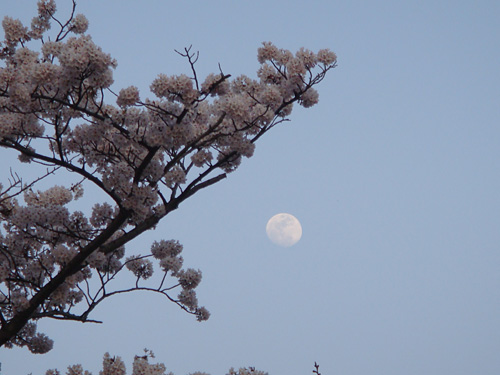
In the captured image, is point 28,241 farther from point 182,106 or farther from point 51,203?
point 182,106

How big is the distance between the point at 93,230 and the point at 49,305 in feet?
4.33

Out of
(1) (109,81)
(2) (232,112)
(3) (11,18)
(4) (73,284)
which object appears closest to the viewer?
(1) (109,81)

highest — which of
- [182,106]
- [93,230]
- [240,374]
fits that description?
[182,106]

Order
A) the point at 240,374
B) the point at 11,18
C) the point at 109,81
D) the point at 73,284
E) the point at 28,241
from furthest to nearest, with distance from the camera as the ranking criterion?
the point at 11,18
the point at 28,241
the point at 73,284
the point at 109,81
the point at 240,374

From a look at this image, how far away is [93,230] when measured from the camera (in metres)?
8.80

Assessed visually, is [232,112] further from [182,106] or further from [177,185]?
[177,185]

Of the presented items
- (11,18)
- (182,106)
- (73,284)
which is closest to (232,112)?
(182,106)

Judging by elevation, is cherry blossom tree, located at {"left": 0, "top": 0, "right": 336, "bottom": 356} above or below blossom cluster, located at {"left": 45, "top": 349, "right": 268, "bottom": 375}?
above

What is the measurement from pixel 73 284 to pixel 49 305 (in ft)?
1.81

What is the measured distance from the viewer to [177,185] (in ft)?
29.3

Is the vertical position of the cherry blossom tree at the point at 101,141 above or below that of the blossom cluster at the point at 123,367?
above

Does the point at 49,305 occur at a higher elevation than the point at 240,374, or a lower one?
higher

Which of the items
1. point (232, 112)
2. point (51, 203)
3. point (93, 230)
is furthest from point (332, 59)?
point (51, 203)

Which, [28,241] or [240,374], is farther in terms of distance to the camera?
[28,241]
